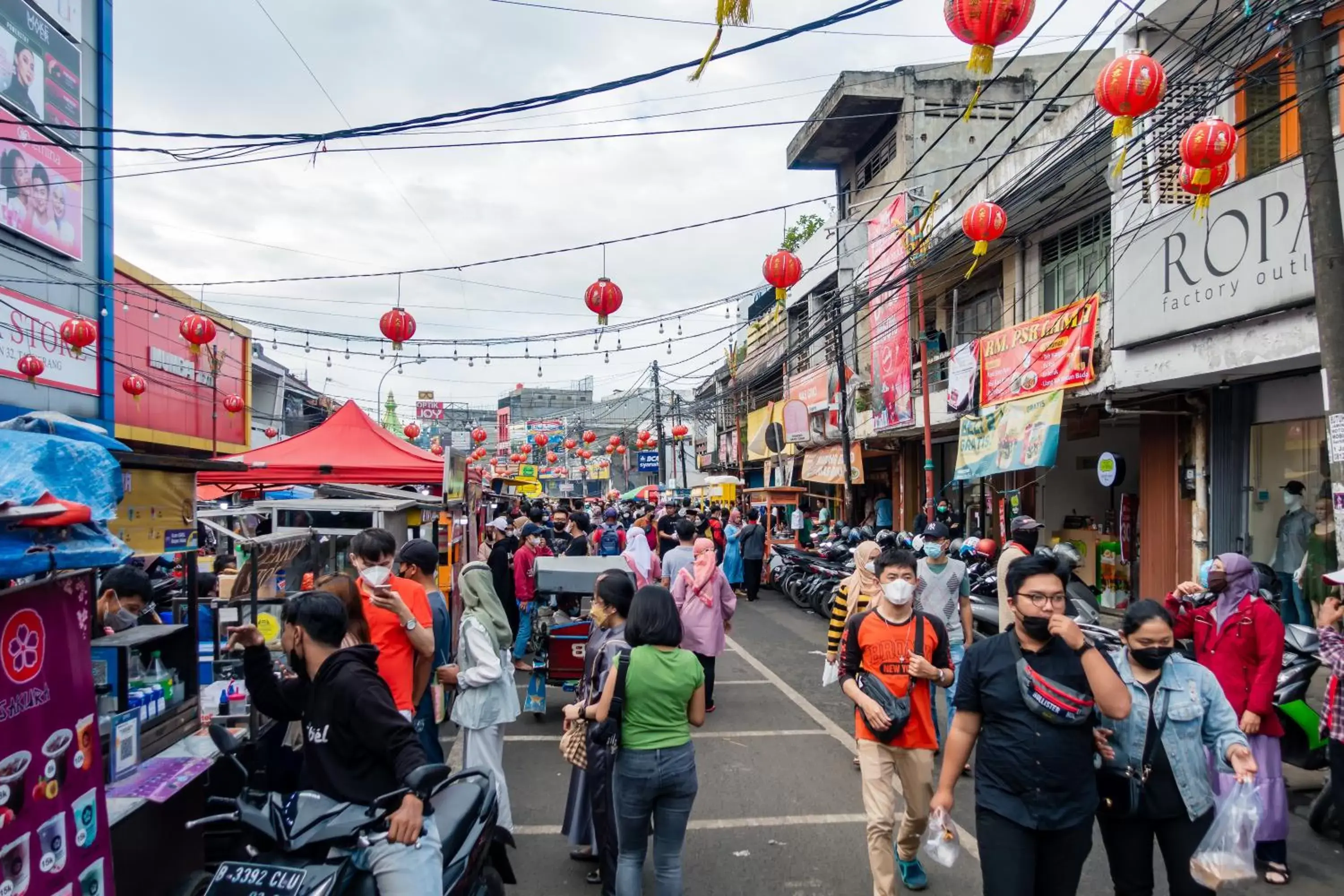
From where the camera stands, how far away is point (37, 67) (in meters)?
15.9

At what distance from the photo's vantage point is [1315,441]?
945 centimetres

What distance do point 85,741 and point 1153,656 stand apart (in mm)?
4097

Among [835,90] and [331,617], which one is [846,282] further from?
[331,617]

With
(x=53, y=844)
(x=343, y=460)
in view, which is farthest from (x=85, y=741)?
(x=343, y=460)

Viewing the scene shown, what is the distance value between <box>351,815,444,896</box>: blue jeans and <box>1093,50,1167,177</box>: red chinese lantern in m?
6.27

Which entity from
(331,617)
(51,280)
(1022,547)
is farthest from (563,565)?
(51,280)

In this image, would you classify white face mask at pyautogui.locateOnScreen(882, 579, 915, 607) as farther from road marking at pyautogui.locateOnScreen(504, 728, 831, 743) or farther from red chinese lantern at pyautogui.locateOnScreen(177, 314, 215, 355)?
red chinese lantern at pyautogui.locateOnScreen(177, 314, 215, 355)

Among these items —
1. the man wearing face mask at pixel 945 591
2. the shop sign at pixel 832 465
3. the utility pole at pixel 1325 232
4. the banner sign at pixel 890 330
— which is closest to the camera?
the utility pole at pixel 1325 232

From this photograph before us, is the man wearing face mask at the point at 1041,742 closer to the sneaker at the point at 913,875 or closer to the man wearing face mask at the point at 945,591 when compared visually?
the sneaker at the point at 913,875

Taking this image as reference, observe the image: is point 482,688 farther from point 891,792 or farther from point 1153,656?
point 1153,656

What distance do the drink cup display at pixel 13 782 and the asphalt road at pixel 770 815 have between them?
2.43m

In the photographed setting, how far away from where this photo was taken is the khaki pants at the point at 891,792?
3957mm

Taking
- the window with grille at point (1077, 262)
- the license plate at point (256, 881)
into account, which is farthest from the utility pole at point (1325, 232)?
the license plate at point (256, 881)

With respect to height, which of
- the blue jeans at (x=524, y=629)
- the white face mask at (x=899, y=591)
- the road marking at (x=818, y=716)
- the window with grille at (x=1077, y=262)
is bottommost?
the road marking at (x=818, y=716)
